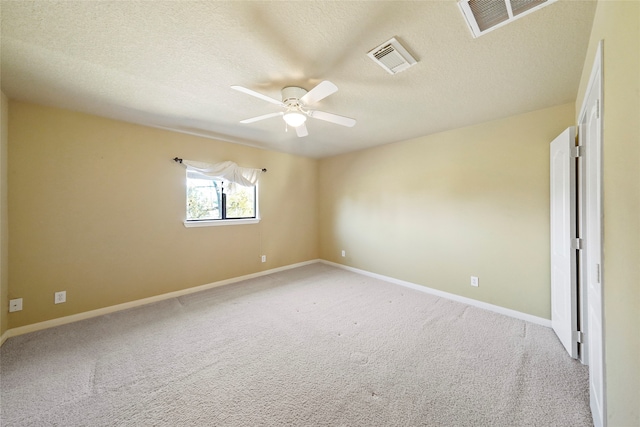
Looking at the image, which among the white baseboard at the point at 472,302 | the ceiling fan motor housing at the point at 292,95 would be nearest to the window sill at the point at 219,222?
the white baseboard at the point at 472,302

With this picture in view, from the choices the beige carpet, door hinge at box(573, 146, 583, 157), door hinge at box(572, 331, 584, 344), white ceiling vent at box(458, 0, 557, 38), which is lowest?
the beige carpet

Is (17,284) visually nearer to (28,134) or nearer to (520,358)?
(28,134)

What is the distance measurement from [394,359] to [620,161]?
1896mm

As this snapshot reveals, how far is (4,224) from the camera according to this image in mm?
2219

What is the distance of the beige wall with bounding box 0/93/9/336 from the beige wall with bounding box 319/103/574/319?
4353mm

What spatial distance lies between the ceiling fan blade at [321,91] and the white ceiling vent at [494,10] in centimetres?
81

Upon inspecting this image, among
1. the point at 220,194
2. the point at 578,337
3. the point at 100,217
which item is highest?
the point at 220,194

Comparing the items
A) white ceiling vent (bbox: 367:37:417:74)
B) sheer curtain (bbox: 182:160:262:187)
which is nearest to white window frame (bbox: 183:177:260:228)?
sheer curtain (bbox: 182:160:262:187)

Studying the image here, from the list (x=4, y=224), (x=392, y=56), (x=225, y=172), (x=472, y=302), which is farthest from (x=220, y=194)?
(x=472, y=302)

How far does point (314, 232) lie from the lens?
206 inches

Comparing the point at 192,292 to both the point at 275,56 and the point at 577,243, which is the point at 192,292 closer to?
the point at 275,56

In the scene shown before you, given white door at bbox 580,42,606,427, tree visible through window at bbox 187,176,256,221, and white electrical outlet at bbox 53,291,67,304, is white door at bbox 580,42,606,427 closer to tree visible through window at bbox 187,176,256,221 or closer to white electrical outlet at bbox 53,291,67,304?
tree visible through window at bbox 187,176,256,221

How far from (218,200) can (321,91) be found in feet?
9.42

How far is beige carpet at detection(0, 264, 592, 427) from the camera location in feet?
4.75
